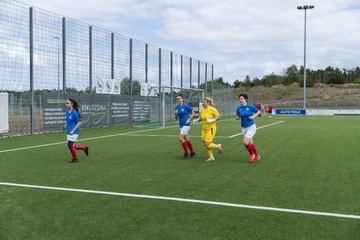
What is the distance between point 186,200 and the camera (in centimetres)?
626

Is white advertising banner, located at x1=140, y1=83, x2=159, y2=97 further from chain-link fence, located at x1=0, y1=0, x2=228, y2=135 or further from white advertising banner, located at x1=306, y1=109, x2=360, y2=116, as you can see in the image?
white advertising banner, located at x1=306, y1=109, x2=360, y2=116

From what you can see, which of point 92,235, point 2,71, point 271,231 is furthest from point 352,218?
point 2,71

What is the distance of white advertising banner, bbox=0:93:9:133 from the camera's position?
18.2 metres

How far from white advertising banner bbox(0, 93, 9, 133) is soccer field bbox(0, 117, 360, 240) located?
7436 mm

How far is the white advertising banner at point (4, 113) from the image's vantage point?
59.7 ft

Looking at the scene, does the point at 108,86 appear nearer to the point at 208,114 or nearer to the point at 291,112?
the point at 208,114

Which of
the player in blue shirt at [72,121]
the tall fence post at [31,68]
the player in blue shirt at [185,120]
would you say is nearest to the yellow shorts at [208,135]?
the player in blue shirt at [185,120]

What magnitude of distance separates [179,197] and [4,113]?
14374mm

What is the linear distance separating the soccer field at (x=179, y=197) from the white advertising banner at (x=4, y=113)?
24.4 ft

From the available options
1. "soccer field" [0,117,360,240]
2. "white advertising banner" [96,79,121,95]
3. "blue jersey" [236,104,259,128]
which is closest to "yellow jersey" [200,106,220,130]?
"blue jersey" [236,104,259,128]

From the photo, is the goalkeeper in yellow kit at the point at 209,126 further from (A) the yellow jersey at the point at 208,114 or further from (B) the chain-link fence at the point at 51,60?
(B) the chain-link fence at the point at 51,60

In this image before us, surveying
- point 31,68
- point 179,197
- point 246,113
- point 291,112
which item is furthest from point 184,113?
point 291,112

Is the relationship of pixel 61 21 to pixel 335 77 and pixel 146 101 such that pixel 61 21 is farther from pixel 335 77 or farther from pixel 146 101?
pixel 335 77

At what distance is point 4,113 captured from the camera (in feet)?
60.2
